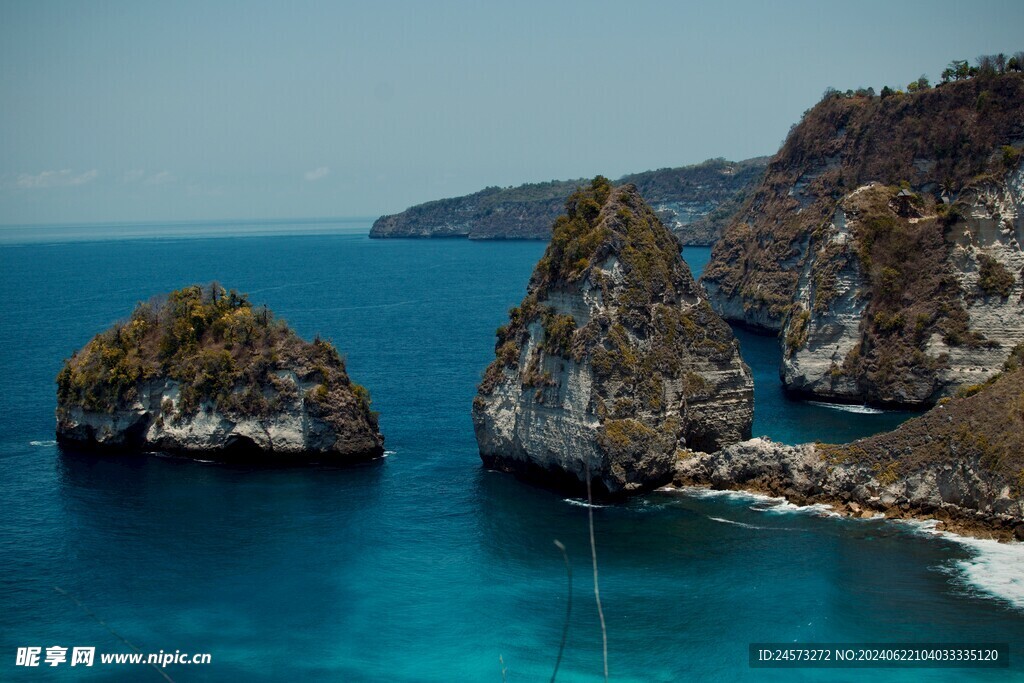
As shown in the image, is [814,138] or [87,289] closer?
[814,138]

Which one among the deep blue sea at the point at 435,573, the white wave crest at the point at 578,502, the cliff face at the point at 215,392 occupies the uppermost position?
the cliff face at the point at 215,392

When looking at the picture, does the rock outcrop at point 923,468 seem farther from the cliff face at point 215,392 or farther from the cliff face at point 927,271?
the cliff face at point 215,392

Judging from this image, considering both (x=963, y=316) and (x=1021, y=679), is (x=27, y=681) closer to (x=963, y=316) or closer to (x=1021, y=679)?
(x=1021, y=679)

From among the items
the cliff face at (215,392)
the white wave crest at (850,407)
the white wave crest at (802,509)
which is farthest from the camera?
the white wave crest at (850,407)

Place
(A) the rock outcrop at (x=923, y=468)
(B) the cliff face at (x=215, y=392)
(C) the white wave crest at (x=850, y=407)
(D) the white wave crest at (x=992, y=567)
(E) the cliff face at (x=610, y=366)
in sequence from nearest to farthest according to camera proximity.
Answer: (D) the white wave crest at (x=992, y=567), (A) the rock outcrop at (x=923, y=468), (E) the cliff face at (x=610, y=366), (B) the cliff face at (x=215, y=392), (C) the white wave crest at (x=850, y=407)

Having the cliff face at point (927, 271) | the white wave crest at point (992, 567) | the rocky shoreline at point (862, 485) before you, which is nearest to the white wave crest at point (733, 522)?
the rocky shoreline at point (862, 485)

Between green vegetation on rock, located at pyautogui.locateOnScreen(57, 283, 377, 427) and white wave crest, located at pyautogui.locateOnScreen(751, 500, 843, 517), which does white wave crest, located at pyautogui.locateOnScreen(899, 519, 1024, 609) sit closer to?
white wave crest, located at pyautogui.locateOnScreen(751, 500, 843, 517)

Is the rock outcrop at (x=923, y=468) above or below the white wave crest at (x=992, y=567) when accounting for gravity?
above

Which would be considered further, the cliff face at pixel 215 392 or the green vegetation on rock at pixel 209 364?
the green vegetation on rock at pixel 209 364

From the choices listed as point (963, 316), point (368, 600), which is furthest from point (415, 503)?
point (963, 316)
